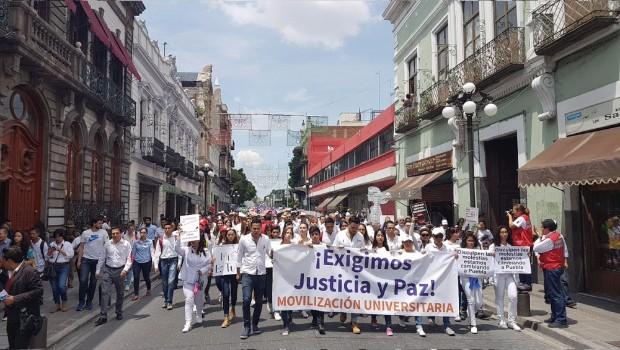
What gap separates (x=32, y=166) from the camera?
14.8 metres

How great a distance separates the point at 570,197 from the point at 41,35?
13940 mm

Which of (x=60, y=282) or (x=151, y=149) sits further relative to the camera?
(x=151, y=149)

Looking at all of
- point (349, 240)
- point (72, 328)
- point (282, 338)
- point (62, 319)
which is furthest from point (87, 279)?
point (349, 240)

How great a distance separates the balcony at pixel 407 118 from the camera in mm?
21725

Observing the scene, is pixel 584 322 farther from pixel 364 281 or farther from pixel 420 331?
pixel 364 281

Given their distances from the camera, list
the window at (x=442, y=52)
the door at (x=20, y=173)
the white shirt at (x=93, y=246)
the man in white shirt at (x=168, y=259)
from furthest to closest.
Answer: the window at (x=442, y=52), the door at (x=20, y=173), the man in white shirt at (x=168, y=259), the white shirt at (x=93, y=246)

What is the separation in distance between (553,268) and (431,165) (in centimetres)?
1213

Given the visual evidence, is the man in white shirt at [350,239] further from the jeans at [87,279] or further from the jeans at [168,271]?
the jeans at [87,279]

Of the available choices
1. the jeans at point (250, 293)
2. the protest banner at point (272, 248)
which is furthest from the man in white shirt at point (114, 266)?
the jeans at point (250, 293)

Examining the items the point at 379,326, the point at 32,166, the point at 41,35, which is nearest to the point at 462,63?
the point at 379,326

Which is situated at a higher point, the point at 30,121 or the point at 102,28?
the point at 102,28

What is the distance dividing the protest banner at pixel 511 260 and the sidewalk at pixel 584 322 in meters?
0.91

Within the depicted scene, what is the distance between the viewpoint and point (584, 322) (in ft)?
27.5

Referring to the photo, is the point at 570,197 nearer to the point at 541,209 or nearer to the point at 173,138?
the point at 541,209
